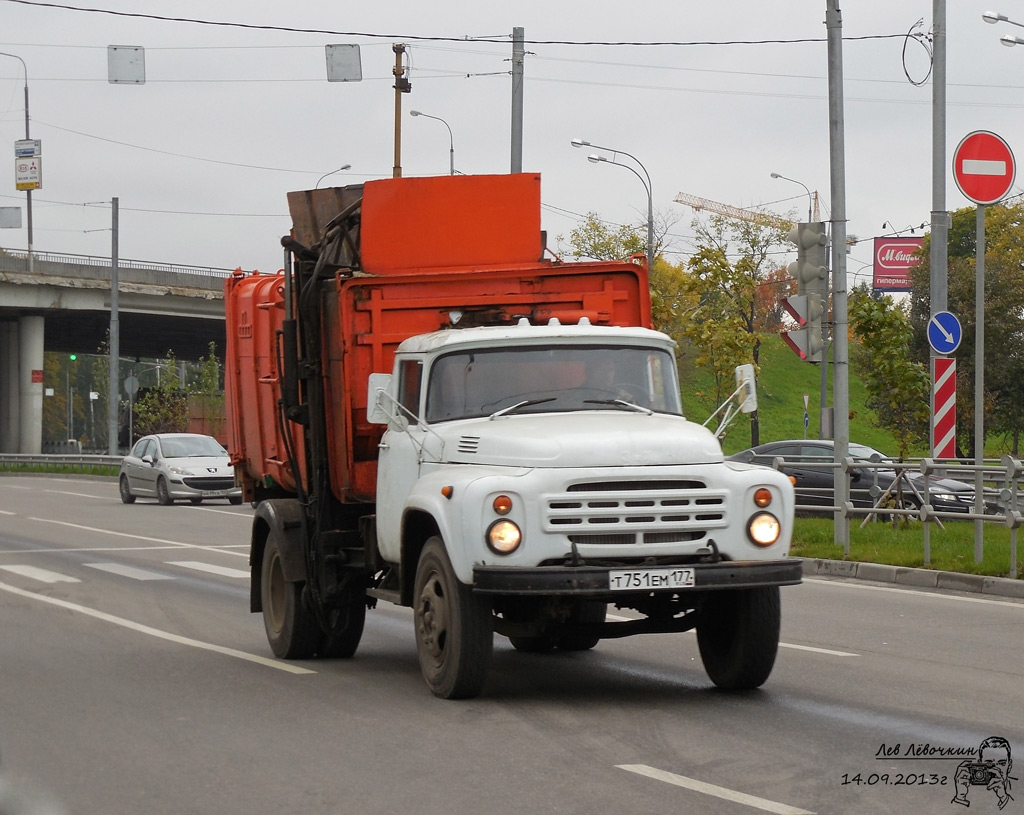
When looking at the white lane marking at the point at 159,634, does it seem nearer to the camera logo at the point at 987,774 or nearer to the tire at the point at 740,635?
the tire at the point at 740,635

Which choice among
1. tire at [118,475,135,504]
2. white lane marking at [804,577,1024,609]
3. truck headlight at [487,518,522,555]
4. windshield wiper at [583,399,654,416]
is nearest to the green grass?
white lane marking at [804,577,1024,609]

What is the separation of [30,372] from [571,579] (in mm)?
59066

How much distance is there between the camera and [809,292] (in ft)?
63.6

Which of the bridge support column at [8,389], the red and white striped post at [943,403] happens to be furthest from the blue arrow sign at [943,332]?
the bridge support column at [8,389]

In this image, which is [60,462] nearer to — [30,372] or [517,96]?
[30,372]

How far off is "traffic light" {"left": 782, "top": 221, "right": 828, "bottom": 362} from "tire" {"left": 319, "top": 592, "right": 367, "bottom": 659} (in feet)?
30.9

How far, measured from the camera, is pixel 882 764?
696 centimetres

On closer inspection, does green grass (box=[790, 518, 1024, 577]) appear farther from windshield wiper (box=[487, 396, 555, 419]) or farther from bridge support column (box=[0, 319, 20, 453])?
bridge support column (box=[0, 319, 20, 453])

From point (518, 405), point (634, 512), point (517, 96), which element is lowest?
point (634, 512)

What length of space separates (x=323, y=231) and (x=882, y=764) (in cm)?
587

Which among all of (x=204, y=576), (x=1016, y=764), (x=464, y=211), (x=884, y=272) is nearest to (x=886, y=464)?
(x=204, y=576)

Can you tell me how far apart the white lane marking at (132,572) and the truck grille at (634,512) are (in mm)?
9817

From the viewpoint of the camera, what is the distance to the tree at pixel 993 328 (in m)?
56.3

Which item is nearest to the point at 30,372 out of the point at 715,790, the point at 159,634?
the point at 159,634
